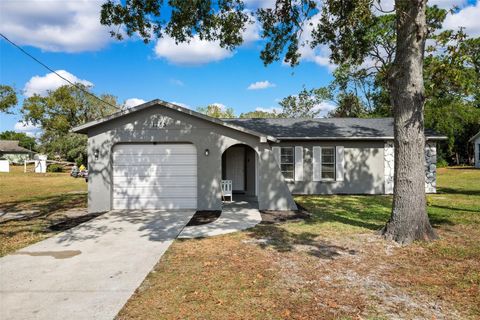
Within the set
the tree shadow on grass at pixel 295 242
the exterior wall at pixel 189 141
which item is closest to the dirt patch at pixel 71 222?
the exterior wall at pixel 189 141

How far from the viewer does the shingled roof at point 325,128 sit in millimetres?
15750

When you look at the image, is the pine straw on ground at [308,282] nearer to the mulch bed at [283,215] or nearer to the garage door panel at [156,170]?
the mulch bed at [283,215]

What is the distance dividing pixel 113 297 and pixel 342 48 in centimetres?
1071

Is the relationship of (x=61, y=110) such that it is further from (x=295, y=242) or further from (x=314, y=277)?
(x=314, y=277)

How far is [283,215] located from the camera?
33.9 ft

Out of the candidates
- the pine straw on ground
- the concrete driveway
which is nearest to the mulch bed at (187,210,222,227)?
the concrete driveway

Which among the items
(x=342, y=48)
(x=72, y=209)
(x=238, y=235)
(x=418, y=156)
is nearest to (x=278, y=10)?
(x=342, y=48)

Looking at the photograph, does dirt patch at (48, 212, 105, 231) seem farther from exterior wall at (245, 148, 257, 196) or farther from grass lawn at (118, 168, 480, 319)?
exterior wall at (245, 148, 257, 196)

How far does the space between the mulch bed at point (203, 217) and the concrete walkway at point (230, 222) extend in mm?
184

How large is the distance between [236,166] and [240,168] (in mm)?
228

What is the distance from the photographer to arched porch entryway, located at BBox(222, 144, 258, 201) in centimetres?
1620

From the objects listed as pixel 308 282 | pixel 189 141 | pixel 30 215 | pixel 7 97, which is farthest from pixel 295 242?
pixel 7 97

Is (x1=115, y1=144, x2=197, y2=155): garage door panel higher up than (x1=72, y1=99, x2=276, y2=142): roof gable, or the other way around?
(x1=72, y1=99, x2=276, y2=142): roof gable

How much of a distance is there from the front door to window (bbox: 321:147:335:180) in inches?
157
